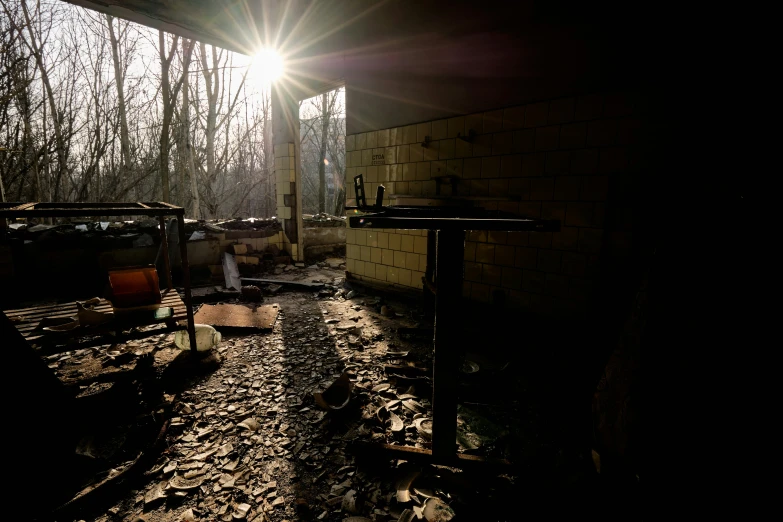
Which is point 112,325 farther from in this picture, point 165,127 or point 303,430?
point 165,127

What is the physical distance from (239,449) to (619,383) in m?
2.27

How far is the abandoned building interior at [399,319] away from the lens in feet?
5.72

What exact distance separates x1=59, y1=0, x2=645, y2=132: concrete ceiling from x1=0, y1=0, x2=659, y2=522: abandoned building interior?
1.1 inches

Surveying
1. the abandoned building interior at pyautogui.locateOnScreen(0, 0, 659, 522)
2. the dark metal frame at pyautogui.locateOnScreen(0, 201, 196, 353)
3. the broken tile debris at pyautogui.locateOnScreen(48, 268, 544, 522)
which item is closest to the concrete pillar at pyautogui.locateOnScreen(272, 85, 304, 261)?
the abandoned building interior at pyautogui.locateOnScreen(0, 0, 659, 522)

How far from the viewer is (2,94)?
8.50m

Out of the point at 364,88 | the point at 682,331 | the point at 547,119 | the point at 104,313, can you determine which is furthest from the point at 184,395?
the point at 364,88

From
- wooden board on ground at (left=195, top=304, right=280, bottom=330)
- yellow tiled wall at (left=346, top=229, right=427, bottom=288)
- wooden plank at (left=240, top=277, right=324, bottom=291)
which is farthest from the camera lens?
wooden plank at (left=240, top=277, right=324, bottom=291)

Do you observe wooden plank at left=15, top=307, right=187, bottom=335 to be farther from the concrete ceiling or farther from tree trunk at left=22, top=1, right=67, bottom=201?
tree trunk at left=22, top=1, right=67, bottom=201

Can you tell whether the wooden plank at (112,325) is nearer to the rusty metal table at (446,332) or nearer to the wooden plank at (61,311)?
the wooden plank at (61,311)

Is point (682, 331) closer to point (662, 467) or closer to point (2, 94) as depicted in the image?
point (662, 467)

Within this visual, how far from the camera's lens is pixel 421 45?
428cm

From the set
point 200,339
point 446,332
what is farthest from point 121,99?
point 446,332

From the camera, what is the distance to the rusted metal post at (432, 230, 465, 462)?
1669mm

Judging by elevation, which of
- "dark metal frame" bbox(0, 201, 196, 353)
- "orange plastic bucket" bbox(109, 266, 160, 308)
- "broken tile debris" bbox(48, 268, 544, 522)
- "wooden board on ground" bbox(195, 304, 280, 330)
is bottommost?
"broken tile debris" bbox(48, 268, 544, 522)
